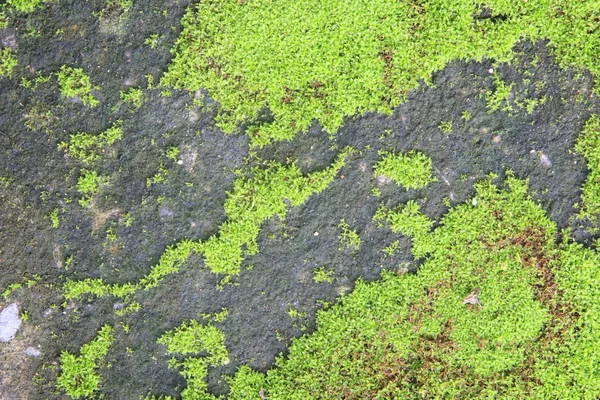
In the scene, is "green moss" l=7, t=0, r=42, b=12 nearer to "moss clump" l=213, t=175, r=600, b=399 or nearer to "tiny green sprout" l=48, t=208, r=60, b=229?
"tiny green sprout" l=48, t=208, r=60, b=229

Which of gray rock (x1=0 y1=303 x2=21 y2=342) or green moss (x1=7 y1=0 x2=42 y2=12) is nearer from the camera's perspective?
green moss (x1=7 y1=0 x2=42 y2=12)

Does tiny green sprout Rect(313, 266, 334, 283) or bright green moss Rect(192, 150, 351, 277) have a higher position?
bright green moss Rect(192, 150, 351, 277)

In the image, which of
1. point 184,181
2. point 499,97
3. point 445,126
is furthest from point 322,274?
point 499,97

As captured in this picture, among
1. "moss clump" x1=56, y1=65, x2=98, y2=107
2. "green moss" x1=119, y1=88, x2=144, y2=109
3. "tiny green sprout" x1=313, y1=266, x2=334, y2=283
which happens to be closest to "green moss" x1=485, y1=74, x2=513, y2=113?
"tiny green sprout" x1=313, y1=266, x2=334, y2=283

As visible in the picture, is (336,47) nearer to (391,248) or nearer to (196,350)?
(391,248)

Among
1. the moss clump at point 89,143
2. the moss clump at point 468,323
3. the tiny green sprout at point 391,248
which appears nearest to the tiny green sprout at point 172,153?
the moss clump at point 89,143

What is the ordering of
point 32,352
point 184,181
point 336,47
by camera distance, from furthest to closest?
1. point 32,352
2. point 184,181
3. point 336,47

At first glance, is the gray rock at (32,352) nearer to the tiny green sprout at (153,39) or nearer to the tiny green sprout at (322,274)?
the tiny green sprout at (322,274)
